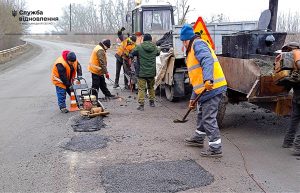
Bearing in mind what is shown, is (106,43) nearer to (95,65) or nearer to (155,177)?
(95,65)

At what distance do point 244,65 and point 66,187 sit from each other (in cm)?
341

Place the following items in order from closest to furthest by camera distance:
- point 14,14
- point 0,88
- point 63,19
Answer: point 0,88, point 14,14, point 63,19

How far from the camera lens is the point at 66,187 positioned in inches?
171

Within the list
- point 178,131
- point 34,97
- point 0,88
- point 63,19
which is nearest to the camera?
point 178,131

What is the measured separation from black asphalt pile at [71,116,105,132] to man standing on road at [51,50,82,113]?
39.2 inches

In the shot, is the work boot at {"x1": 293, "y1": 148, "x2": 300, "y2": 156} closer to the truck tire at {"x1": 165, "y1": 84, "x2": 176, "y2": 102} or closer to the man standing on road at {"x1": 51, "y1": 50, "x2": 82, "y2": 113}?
the truck tire at {"x1": 165, "y1": 84, "x2": 176, "y2": 102}

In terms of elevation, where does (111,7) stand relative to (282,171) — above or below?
above

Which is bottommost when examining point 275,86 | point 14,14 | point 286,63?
point 275,86

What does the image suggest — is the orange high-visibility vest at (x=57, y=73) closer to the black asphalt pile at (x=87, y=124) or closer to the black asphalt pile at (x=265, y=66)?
the black asphalt pile at (x=87, y=124)

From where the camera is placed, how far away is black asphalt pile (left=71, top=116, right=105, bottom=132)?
7070 millimetres

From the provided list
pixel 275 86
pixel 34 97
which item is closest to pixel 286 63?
pixel 275 86

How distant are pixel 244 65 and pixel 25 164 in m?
3.64

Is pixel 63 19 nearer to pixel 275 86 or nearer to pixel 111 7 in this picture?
pixel 111 7

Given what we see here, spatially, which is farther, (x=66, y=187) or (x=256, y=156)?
(x=256, y=156)
